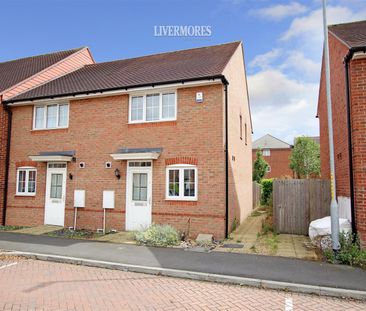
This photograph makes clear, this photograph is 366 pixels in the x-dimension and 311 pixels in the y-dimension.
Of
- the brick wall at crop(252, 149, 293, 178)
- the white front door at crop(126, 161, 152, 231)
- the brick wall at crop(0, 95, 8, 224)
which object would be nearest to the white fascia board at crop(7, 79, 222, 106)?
the brick wall at crop(0, 95, 8, 224)

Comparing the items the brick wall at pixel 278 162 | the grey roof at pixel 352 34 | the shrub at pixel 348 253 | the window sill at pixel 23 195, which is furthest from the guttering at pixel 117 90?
the brick wall at pixel 278 162

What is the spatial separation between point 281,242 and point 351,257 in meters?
2.82

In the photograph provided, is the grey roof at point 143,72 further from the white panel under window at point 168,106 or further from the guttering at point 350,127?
the guttering at point 350,127

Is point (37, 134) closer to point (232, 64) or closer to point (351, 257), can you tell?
point (232, 64)

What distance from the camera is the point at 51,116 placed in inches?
530

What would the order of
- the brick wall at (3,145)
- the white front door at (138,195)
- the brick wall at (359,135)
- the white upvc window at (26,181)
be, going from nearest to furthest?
the brick wall at (359,135)
the white front door at (138,195)
the white upvc window at (26,181)
the brick wall at (3,145)

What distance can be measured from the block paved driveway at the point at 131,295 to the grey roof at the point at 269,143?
3992 centimetres

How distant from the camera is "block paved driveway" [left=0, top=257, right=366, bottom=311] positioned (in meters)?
4.96

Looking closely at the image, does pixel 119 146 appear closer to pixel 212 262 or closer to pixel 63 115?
pixel 63 115

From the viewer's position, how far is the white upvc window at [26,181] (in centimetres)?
1329

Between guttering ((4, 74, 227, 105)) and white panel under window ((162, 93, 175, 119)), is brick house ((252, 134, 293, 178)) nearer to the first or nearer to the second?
white panel under window ((162, 93, 175, 119))

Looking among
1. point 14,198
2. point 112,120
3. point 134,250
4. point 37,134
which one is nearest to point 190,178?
point 134,250

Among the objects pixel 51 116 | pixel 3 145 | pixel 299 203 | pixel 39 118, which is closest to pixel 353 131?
pixel 299 203

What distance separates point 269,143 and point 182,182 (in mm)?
36514
